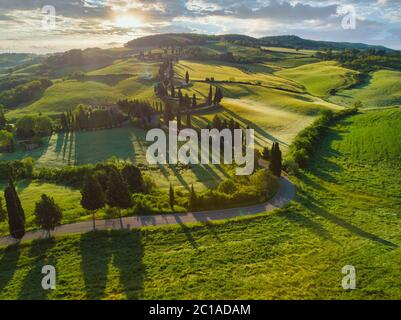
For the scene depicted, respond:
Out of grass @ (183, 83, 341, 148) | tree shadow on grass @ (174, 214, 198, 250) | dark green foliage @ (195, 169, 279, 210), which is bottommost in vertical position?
tree shadow on grass @ (174, 214, 198, 250)

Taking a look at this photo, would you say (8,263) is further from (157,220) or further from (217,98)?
(217,98)

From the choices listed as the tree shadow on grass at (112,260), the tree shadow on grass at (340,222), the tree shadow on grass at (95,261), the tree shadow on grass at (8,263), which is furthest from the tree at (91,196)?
the tree shadow on grass at (340,222)

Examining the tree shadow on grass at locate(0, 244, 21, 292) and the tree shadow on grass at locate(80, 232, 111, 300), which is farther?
the tree shadow on grass at locate(0, 244, 21, 292)

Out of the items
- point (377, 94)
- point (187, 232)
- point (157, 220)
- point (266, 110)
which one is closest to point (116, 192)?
point (157, 220)

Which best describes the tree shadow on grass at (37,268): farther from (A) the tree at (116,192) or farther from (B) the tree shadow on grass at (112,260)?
(A) the tree at (116,192)

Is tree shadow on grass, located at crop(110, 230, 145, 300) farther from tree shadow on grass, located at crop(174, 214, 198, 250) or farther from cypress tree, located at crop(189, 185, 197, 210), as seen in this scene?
cypress tree, located at crop(189, 185, 197, 210)

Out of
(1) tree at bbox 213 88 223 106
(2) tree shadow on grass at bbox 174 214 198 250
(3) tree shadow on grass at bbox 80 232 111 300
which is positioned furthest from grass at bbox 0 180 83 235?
(1) tree at bbox 213 88 223 106

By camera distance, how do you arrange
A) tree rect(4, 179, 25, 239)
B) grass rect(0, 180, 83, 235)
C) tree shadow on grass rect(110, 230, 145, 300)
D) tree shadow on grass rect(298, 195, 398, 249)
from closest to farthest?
1. tree shadow on grass rect(110, 230, 145, 300)
2. tree shadow on grass rect(298, 195, 398, 249)
3. tree rect(4, 179, 25, 239)
4. grass rect(0, 180, 83, 235)
